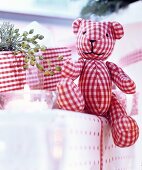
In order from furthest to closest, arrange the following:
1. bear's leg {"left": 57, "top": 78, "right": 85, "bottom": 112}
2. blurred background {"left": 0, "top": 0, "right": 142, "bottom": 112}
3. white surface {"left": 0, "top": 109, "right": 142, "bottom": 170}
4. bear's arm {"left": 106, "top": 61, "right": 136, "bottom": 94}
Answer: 1. blurred background {"left": 0, "top": 0, "right": 142, "bottom": 112}
2. bear's arm {"left": 106, "top": 61, "right": 136, "bottom": 94}
3. bear's leg {"left": 57, "top": 78, "right": 85, "bottom": 112}
4. white surface {"left": 0, "top": 109, "right": 142, "bottom": 170}

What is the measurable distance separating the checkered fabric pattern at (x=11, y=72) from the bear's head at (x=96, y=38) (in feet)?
0.55

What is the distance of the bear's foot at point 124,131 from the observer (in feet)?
3.48

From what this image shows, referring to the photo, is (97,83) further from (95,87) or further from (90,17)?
(90,17)

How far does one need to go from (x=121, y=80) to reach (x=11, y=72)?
297 millimetres

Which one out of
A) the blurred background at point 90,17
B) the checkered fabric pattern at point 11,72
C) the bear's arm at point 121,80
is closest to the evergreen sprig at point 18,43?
the checkered fabric pattern at point 11,72

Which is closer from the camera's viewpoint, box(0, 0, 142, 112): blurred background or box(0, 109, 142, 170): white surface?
box(0, 109, 142, 170): white surface

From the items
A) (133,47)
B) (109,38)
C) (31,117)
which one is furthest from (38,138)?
(133,47)

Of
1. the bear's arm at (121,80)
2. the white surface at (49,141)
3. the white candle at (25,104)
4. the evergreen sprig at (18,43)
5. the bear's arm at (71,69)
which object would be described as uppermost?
the evergreen sprig at (18,43)

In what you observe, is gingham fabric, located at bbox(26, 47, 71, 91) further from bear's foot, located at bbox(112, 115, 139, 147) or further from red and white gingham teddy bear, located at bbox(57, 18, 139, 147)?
bear's foot, located at bbox(112, 115, 139, 147)

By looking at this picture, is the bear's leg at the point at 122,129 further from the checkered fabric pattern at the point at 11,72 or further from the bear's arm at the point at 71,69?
the checkered fabric pattern at the point at 11,72

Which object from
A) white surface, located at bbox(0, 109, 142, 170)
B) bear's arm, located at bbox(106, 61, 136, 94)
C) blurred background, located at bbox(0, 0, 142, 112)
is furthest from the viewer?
blurred background, located at bbox(0, 0, 142, 112)

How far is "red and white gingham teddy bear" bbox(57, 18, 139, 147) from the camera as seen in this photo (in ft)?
3.36

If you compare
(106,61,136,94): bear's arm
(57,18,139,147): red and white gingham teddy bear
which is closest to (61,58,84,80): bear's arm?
(57,18,139,147): red and white gingham teddy bear

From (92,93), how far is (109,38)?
162mm
